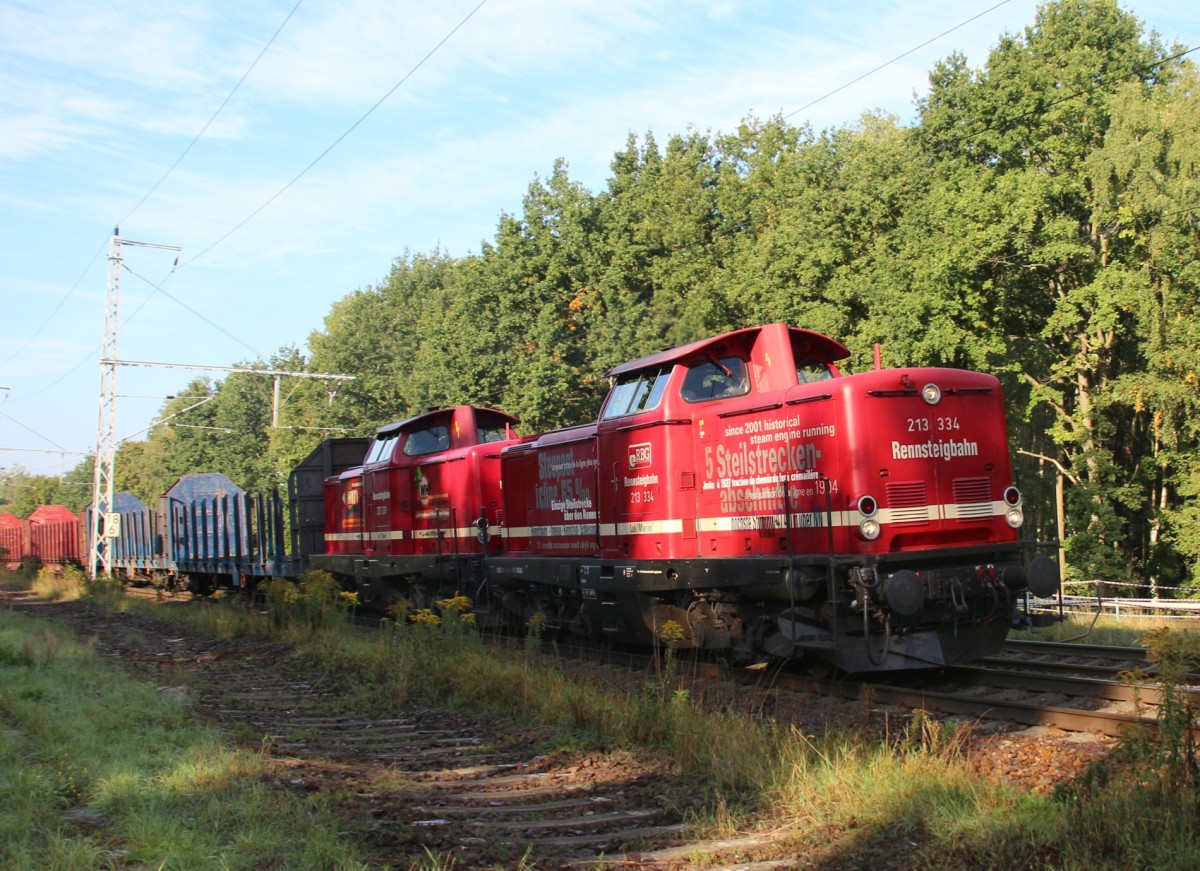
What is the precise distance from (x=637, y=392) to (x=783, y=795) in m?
6.47

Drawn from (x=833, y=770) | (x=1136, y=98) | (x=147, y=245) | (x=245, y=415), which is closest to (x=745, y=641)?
(x=833, y=770)

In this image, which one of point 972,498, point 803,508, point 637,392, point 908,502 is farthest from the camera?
point 637,392

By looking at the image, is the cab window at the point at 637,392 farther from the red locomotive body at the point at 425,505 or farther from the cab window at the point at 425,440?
the cab window at the point at 425,440

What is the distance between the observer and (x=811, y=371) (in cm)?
1173

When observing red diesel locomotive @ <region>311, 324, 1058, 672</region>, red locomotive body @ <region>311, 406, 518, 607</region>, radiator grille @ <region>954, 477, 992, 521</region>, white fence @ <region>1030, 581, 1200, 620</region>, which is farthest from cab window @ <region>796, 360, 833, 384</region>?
white fence @ <region>1030, 581, 1200, 620</region>

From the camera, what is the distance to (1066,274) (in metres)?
32.0

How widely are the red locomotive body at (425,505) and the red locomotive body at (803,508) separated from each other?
4.50 m

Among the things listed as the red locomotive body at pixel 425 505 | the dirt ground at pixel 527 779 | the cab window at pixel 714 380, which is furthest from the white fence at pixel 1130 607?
the dirt ground at pixel 527 779

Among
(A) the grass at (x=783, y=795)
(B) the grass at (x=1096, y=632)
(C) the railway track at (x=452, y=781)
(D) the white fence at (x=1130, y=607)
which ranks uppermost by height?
(A) the grass at (x=783, y=795)

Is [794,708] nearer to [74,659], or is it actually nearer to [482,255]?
[74,659]

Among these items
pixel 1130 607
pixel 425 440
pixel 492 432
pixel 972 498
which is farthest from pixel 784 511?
pixel 1130 607

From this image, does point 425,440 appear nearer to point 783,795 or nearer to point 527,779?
point 527,779

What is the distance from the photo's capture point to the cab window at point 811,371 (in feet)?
38.1

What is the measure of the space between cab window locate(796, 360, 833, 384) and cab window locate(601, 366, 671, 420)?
147 centimetres
